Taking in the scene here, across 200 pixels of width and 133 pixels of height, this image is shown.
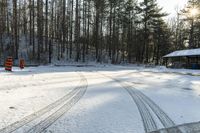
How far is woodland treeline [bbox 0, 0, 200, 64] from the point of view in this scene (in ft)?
142

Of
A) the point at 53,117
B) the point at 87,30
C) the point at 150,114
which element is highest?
the point at 87,30

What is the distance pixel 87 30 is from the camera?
4925cm

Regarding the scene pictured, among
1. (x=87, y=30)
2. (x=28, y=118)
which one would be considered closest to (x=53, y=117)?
(x=28, y=118)

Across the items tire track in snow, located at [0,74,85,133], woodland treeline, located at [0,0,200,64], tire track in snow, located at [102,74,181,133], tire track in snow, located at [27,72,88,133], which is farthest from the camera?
woodland treeline, located at [0,0,200,64]

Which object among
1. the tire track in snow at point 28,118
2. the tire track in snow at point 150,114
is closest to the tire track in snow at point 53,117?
the tire track in snow at point 28,118

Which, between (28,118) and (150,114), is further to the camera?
(150,114)

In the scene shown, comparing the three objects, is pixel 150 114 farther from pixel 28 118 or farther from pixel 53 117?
pixel 28 118

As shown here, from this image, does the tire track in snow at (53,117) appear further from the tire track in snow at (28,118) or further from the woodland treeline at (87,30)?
the woodland treeline at (87,30)

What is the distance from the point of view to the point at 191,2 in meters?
55.6

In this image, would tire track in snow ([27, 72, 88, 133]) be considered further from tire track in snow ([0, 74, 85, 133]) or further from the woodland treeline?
the woodland treeline

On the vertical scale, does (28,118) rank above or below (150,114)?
above

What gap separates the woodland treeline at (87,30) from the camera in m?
43.2

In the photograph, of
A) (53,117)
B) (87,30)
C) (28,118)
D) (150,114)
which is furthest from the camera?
(87,30)

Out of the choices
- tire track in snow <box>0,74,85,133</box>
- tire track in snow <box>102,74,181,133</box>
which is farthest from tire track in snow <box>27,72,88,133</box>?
tire track in snow <box>102,74,181,133</box>
